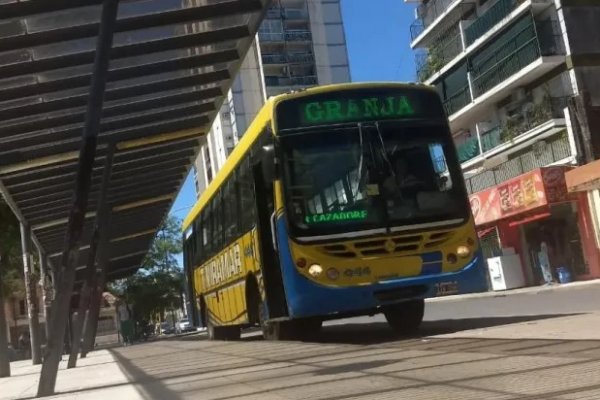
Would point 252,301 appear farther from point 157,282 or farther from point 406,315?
point 157,282

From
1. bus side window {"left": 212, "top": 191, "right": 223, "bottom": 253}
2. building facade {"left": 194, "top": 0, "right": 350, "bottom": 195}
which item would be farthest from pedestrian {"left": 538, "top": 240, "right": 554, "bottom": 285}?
building facade {"left": 194, "top": 0, "right": 350, "bottom": 195}

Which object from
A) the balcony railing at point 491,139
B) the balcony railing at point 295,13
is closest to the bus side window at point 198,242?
the balcony railing at point 491,139

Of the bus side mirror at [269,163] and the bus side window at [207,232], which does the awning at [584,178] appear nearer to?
the bus side window at [207,232]

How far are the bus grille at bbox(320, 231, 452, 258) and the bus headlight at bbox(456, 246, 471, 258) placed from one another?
0.26 meters

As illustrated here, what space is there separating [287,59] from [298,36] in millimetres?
3126

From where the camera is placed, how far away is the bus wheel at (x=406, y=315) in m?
11.8

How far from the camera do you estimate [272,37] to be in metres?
79.4

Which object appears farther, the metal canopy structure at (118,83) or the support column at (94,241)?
the support column at (94,241)

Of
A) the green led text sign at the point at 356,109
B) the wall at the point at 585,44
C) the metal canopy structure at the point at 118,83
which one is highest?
the wall at the point at 585,44

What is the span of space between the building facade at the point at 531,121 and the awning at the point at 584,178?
1.36 metres

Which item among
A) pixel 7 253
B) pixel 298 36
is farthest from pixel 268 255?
pixel 298 36

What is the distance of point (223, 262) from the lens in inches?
584

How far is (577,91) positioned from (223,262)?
67.1 feet

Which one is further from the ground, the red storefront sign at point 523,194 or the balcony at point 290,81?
the balcony at point 290,81
